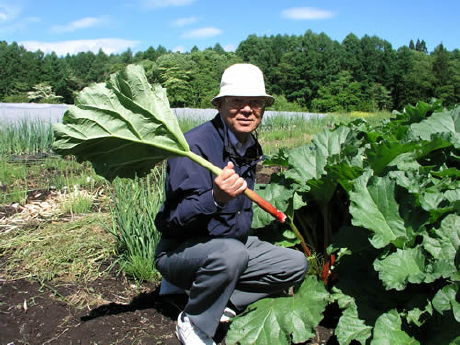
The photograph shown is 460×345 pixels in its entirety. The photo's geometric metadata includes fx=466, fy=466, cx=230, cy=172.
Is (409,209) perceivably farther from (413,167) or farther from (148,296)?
(148,296)

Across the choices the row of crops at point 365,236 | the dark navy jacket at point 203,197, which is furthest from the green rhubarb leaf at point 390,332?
the dark navy jacket at point 203,197

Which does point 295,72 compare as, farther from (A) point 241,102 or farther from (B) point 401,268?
(B) point 401,268

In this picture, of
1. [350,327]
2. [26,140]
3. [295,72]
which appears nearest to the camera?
[350,327]

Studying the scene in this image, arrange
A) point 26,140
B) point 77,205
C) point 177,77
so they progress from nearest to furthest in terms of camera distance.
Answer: point 77,205 < point 26,140 < point 177,77

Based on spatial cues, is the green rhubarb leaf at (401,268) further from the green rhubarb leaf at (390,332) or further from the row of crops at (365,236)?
the green rhubarb leaf at (390,332)

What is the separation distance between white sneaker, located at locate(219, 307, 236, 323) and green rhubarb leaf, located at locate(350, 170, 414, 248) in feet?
2.85

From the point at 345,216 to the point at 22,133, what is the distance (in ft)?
18.9

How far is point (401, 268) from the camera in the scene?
6.40ft

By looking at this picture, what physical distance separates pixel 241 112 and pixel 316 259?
3.24ft

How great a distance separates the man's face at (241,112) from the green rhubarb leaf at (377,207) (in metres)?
0.59

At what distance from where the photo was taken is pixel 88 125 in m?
1.99

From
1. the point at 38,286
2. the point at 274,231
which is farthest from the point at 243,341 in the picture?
the point at 38,286

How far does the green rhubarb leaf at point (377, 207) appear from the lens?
6.86 ft

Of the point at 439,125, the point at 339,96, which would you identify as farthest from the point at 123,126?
the point at 339,96
